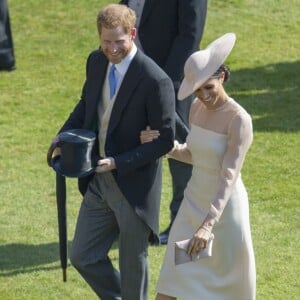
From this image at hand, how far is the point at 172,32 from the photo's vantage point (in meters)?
8.09

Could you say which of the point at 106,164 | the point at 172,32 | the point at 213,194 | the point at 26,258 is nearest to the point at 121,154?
the point at 106,164

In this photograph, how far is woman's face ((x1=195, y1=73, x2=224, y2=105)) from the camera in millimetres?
6191

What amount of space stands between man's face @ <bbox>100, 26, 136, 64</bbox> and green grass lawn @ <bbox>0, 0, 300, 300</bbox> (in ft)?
6.51

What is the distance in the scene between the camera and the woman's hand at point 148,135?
6.35 m

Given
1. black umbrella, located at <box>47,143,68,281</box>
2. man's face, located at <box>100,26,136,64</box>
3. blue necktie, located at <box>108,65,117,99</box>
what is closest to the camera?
man's face, located at <box>100,26,136,64</box>

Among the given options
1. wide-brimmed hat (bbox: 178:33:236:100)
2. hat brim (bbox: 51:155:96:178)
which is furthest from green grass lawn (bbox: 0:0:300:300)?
wide-brimmed hat (bbox: 178:33:236:100)

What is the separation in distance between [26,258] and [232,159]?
2.61 meters

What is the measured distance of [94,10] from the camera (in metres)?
15.2

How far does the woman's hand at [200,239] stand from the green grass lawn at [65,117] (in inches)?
66.0

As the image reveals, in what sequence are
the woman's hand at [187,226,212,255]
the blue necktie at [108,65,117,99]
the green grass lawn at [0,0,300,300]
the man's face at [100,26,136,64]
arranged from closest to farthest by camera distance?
the woman's hand at [187,226,212,255], the man's face at [100,26,136,64], the blue necktie at [108,65,117,99], the green grass lawn at [0,0,300,300]

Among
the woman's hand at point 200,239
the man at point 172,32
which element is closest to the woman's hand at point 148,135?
the woman's hand at point 200,239

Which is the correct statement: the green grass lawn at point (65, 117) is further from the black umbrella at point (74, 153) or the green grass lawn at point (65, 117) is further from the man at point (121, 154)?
the black umbrella at point (74, 153)

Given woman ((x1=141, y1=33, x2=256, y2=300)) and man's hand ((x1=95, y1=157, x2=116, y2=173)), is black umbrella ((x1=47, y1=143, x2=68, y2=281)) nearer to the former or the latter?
man's hand ((x1=95, y1=157, x2=116, y2=173))

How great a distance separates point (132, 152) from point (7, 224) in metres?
2.83
